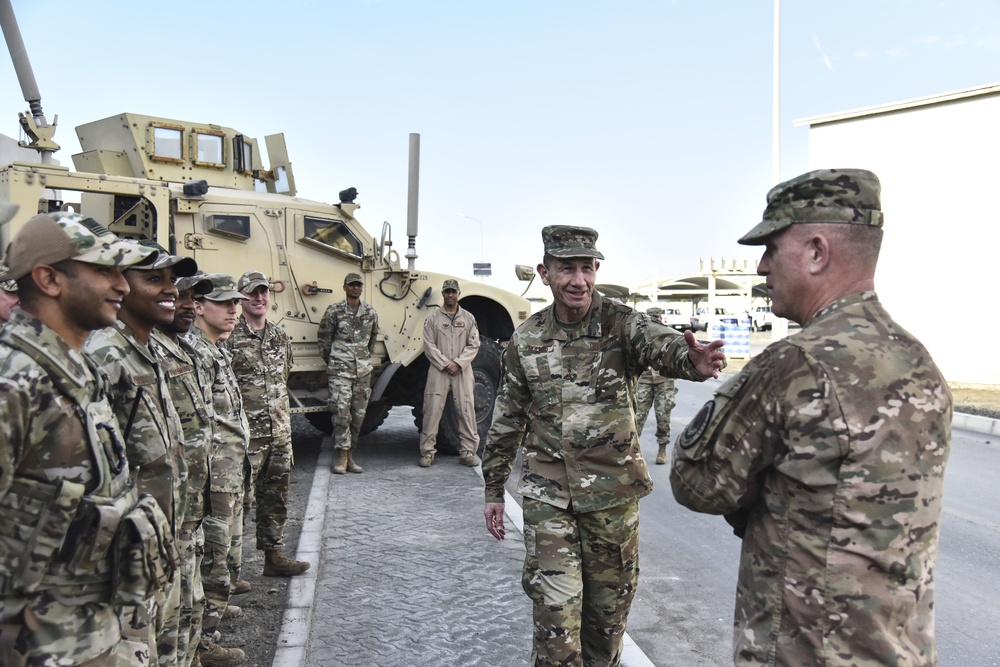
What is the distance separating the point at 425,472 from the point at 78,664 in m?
6.00

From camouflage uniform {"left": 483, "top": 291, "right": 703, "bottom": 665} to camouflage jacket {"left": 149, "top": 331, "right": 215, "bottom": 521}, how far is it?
4.29ft

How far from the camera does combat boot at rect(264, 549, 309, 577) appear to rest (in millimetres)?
4910

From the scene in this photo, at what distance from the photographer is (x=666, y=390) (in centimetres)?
866

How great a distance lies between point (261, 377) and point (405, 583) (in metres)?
1.54

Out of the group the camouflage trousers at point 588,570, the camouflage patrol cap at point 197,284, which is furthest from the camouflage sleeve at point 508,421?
the camouflage patrol cap at point 197,284

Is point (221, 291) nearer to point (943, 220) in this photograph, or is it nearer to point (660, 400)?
point (660, 400)

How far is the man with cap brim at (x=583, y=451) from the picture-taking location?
121 inches

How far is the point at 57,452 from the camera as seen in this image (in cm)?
202

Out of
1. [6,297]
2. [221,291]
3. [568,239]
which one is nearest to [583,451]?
[568,239]

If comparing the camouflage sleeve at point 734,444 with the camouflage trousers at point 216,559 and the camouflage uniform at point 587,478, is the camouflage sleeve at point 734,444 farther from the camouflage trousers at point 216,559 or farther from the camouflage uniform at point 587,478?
the camouflage trousers at point 216,559

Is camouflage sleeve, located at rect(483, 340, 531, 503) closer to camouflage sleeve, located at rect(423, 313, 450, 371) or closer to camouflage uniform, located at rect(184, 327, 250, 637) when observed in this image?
camouflage uniform, located at rect(184, 327, 250, 637)

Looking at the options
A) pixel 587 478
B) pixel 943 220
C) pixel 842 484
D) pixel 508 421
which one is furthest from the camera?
pixel 943 220

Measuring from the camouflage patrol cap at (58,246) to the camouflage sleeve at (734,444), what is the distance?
1568 mm

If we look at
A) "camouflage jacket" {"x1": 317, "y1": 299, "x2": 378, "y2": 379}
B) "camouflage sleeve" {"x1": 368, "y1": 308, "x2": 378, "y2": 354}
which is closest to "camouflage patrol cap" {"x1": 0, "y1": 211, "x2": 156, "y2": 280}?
"camouflage jacket" {"x1": 317, "y1": 299, "x2": 378, "y2": 379}
